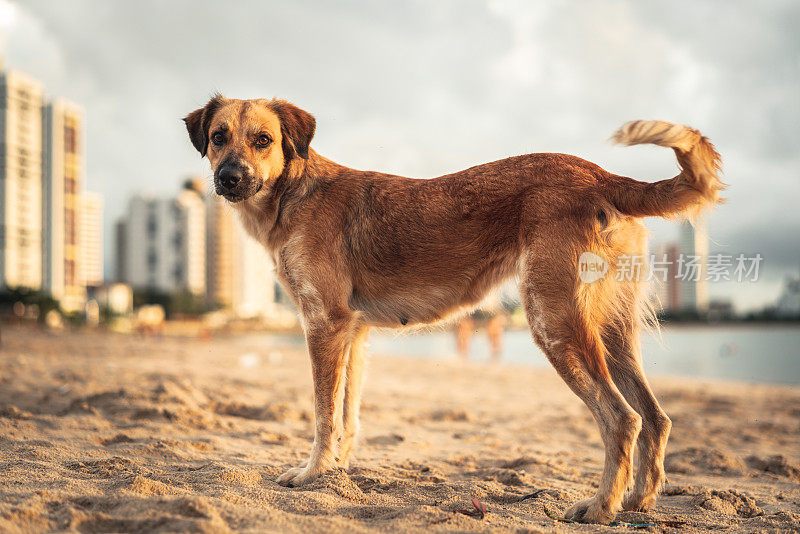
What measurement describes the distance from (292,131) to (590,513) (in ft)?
11.3

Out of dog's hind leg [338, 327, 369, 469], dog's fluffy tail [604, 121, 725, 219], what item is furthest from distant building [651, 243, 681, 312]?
dog's hind leg [338, 327, 369, 469]

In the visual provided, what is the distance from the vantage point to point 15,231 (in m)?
72.9

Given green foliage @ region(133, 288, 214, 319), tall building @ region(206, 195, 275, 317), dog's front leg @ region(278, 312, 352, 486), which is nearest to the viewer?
dog's front leg @ region(278, 312, 352, 486)

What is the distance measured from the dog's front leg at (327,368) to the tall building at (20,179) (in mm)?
80799

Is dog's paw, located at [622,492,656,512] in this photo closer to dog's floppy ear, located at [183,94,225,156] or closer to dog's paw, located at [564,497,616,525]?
dog's paw, located at [564,497,616,525]

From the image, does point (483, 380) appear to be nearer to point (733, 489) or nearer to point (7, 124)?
point (733, 489)

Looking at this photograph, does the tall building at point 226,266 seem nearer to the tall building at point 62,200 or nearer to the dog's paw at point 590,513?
the tall building at point 62,200

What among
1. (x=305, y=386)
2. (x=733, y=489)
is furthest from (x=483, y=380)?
(x=733, y=489)

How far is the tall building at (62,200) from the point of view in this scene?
76812mm

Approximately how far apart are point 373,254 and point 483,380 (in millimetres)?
12465

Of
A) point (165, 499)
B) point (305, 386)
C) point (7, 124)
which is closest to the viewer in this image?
point (165, 499)

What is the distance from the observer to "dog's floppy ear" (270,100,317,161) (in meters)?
4.50

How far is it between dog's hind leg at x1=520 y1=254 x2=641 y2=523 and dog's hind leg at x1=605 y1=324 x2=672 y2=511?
0.38 metres

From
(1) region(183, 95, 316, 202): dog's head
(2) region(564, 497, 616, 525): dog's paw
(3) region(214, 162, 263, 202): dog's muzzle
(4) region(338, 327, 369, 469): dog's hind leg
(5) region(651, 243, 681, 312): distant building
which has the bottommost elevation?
(2) region(564, 497, 616, 525): dog's paw
